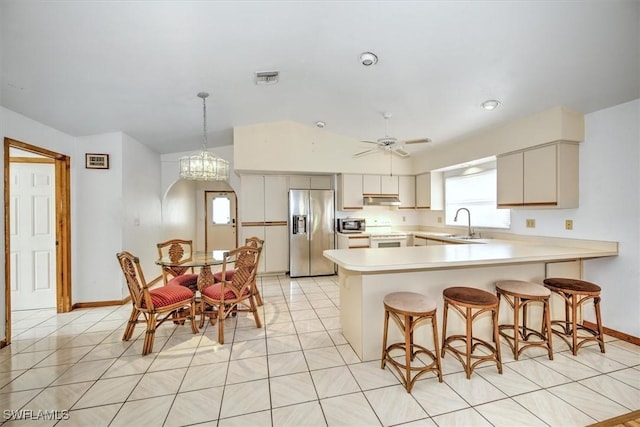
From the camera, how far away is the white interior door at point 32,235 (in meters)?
3.50

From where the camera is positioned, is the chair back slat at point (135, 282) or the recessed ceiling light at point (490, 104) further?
the recessed ceiling light at point (490, 104)

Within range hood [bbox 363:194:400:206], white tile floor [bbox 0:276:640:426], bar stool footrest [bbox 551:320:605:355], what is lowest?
white tile floor [bbox 0:276:640:426]

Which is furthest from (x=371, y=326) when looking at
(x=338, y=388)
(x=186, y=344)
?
(x=186, y=344)

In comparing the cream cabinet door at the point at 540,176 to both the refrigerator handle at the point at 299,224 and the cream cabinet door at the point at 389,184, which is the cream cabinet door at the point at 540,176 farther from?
the refrigerator handle at the point at 299,224

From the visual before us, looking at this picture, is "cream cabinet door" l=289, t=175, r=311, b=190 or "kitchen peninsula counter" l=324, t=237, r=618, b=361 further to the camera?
"cream cabinet door" l=289, t=175, r=311, b=190

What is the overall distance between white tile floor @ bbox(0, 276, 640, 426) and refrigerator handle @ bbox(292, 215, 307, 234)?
247 centimetres

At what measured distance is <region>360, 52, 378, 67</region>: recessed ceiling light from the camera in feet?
8.03

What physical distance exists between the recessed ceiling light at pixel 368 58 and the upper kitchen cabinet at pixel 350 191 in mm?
2692

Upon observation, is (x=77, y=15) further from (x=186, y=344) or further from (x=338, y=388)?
(x=338, y=388)

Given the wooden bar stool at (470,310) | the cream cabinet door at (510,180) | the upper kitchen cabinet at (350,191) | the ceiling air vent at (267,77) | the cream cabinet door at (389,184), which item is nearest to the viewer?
the wooden bar stool at (470,310)

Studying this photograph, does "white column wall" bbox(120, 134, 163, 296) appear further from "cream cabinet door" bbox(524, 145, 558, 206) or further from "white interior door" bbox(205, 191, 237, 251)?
"cream cabinet door" bbox(524, 145, 558, 206)

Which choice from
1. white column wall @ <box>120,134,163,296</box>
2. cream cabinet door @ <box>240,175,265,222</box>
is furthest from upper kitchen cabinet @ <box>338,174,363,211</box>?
white column wall @ <box>120,134,163,296</box>

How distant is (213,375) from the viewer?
216 cm

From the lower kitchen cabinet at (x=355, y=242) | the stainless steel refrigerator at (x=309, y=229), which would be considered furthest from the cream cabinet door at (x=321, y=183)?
the lower kitchen cabinet at (x=355, y=242)
